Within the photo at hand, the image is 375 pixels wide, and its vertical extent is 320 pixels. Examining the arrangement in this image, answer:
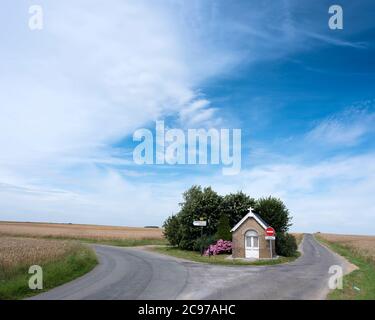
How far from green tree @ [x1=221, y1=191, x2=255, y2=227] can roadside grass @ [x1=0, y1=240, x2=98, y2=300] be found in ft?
64.4

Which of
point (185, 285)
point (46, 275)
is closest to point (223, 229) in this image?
point (185, 285)

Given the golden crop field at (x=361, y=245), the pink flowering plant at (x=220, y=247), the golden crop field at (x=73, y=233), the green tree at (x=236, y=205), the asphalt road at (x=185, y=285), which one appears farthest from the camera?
the golden crop field at (x=73, y=233)

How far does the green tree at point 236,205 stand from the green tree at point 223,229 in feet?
4.74

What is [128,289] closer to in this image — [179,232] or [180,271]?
[180,271]

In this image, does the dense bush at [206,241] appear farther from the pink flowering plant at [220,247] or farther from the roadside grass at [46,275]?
the roadside grass at [46,275]

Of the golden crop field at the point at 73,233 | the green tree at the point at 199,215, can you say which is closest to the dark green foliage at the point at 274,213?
the green tree at the point at 199,215

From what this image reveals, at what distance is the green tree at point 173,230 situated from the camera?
1746 inches

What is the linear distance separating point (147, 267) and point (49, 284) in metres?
8.05

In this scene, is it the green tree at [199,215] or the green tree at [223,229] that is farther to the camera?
the green tree at [199,215]

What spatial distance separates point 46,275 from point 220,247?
22.2 m

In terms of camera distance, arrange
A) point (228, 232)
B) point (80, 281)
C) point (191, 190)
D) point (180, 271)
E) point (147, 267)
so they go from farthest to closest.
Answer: point (191, 190)
point (228, 232)
point (147, 267)
point (180, 271)
point (80, 281)

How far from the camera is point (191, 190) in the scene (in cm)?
4547

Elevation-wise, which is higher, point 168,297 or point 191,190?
point 191,190
